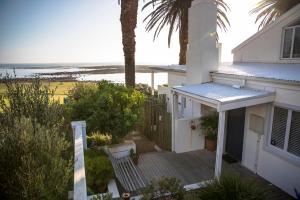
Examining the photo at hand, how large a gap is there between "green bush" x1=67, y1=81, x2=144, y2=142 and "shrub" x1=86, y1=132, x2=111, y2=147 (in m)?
0.23

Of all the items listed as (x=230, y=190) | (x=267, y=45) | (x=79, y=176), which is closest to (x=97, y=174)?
(x=79, y=176)

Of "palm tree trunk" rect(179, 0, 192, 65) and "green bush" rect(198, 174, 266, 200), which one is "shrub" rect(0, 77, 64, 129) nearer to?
"green bush" rect(198, 174, 266, 200)

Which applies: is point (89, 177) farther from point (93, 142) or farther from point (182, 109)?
point (182, 109)

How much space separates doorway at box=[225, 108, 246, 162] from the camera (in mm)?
8531

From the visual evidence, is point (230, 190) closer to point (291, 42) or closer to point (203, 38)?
point (203, 38)

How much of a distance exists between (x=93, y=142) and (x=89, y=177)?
2.97 meters

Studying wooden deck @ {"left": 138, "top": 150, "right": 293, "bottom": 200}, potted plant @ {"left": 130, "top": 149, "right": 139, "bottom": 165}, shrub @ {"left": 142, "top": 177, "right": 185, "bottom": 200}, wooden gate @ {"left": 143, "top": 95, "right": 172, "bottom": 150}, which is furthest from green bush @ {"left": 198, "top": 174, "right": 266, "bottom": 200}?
wooden gate @ {"left": 143, "top": 95, "right": 172, "bottom": 150}

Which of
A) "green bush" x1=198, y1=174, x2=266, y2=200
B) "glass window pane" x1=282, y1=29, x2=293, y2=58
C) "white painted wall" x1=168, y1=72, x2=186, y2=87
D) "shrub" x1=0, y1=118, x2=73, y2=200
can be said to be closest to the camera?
"shrub" x1=0, y1=118, x2=73, y2=200

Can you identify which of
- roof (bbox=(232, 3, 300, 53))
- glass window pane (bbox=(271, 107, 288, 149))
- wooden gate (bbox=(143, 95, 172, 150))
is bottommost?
wooden gate (bbox=(143, 95, 172, 150))

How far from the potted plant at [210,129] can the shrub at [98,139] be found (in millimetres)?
4275

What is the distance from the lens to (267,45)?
12.1m

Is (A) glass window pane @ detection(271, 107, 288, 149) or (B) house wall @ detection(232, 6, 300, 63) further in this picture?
(B) house wall @ detection(232, 6, 300, 63)

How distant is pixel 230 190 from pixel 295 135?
3144 mm

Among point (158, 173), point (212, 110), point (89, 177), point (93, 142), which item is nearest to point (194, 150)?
point (212, 110)
